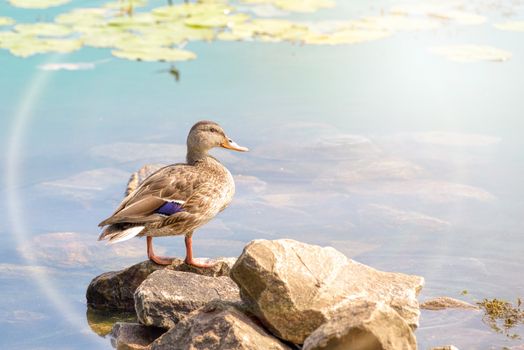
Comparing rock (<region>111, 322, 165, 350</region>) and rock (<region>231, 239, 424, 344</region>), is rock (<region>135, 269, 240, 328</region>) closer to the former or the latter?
rock (<region>111, 322, 165, 350</region>)

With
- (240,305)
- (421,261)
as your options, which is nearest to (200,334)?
(240,305)

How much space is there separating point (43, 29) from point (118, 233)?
6999mm

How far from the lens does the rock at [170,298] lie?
16.9ft

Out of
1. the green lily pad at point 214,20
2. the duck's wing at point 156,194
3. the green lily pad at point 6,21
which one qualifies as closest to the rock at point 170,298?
the duck's wing at point 156,194

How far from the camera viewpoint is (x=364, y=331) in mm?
3998

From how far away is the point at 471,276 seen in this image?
244 inches

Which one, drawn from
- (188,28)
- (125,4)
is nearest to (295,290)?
(188,28)

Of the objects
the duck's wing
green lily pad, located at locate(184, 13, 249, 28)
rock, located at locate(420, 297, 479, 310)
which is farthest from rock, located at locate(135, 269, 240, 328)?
green lily pad, located at locate(184, 13, 249, 28)

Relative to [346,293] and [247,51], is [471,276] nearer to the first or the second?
[346,293]

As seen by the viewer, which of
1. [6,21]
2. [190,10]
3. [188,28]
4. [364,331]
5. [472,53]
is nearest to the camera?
[364,331]

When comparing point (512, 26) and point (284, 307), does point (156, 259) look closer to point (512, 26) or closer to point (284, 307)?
point (284, 307)

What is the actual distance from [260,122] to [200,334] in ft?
15.0

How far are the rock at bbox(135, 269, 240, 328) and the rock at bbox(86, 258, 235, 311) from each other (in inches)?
17.9

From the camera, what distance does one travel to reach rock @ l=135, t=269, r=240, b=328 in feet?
16.9
